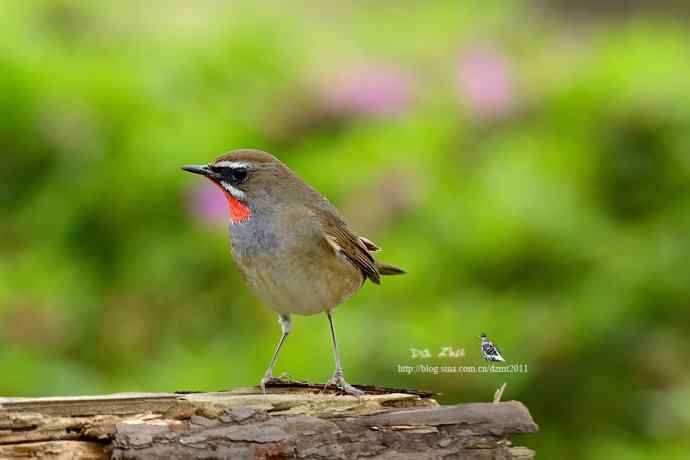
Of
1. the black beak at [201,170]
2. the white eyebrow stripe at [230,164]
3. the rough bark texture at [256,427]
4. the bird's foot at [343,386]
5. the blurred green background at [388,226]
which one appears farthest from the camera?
the blurred green background at [388,226]

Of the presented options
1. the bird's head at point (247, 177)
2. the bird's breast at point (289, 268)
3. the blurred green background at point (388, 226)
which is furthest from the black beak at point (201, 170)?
the blurred green background at point (388, 226)

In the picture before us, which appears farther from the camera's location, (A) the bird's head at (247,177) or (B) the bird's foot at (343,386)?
(A) the bird's head at (247,177)

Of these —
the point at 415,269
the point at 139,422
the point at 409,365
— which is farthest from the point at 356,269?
the point at 415,269

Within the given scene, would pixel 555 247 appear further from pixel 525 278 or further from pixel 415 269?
pixel 415 269

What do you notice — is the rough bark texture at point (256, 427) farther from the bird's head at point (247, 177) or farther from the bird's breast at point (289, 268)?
the bird's head at point (247, 177)

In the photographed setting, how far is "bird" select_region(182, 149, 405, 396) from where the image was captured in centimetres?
336

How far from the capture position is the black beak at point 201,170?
10.8 feet

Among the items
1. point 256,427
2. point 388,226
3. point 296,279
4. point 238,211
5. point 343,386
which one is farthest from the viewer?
point 388,226

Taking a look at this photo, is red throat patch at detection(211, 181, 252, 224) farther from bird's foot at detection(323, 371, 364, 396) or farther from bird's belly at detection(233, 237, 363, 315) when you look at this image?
bird's foot at detection(323, 371, 364, 396)

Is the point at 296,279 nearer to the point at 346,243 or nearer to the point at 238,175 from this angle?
the point at 346,243

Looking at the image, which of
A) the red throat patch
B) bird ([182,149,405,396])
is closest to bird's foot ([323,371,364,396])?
bird ([182,149,405,396])

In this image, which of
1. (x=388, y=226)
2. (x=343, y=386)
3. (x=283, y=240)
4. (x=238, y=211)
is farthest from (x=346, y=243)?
(x=388, y=226)

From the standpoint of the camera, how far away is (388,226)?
5.40 m

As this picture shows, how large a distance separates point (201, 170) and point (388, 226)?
7.14ft
